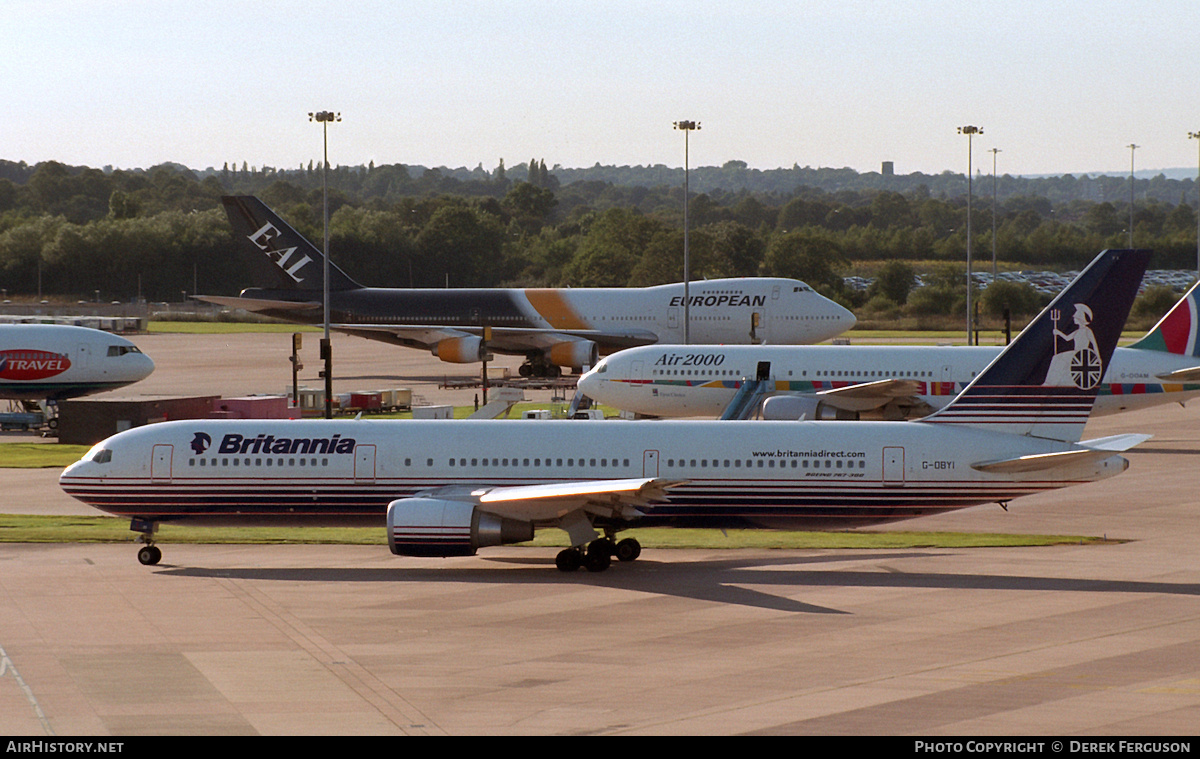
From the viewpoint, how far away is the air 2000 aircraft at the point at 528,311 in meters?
83.5

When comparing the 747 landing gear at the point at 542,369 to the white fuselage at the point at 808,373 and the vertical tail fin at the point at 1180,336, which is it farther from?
the vertical tail fin at the point at 1180,336

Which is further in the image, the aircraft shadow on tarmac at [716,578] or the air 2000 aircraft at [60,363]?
the air 2000 aircraft at [60,363]

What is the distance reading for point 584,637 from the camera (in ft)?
81.7

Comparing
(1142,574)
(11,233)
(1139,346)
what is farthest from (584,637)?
(11,233)

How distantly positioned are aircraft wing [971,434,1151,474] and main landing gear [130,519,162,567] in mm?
19255

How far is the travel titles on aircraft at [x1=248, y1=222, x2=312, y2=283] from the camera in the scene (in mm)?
85625

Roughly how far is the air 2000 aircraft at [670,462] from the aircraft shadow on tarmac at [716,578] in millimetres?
1020

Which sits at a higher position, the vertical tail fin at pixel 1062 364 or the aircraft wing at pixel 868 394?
the vertical tail fin at pixel 1062 364

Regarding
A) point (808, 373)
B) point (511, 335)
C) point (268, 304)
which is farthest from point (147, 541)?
point (268, 304)

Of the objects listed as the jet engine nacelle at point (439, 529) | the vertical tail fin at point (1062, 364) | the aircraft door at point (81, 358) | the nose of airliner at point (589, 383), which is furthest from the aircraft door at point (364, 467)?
the aircraft door at point (81, 358)

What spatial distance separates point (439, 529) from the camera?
99.4ft

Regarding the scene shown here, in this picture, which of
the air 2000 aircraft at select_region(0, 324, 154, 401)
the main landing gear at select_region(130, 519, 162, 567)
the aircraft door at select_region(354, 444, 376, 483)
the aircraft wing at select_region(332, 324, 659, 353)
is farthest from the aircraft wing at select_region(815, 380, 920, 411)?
the air 2000 aircraft at select_region(0, 324, 154, 401)

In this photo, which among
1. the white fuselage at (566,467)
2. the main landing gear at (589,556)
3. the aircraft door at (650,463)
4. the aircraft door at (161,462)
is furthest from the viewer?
the aircraft door at (161,462)

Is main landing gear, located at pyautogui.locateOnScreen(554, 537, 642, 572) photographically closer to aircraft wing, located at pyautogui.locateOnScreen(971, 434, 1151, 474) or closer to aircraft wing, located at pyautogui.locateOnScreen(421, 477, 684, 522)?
aircraft wing, located at pyautogui.locateOnScreen(421, 477, 684, 522)
